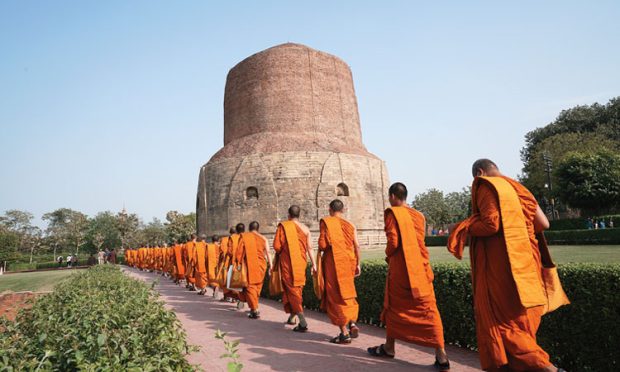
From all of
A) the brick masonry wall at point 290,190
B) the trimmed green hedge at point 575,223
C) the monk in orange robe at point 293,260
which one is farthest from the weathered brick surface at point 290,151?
the monk in orange robe at point 293,260

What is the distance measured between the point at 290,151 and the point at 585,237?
1546 centimetres

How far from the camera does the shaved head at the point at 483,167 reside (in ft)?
10.8

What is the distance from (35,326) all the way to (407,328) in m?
3.16

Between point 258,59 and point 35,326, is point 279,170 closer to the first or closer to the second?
point 258,59

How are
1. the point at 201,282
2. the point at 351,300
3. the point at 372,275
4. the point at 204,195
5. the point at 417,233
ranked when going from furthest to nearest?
1. the point at 204,195
2. the point at 201,282
3. the point at 372,275
4. the point at 351,300
5. the point at 417,233

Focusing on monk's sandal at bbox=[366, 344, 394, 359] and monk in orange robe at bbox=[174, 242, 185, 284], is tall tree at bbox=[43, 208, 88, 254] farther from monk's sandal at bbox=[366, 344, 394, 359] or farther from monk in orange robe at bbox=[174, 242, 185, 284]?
monk's sandal at bbox=[366, 344, 394, 359]

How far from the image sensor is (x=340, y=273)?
484 cm

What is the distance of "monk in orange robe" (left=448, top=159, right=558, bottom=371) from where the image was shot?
9.07 feet

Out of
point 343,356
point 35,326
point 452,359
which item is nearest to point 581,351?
point 452,359

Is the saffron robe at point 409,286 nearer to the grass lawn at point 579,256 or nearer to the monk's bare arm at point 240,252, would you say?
the monk's bare arm at point 240,252

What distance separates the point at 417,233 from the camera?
4129 millimetres

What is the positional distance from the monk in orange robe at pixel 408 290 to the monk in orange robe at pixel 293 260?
183cm

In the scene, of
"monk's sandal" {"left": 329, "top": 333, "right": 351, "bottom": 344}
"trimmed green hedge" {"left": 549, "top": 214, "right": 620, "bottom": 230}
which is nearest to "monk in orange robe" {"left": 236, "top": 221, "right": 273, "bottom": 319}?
"monk's sandal" {"left": 329, "top": 333, "right": 351, "bottom": 344}

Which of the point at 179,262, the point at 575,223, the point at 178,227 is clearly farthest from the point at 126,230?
the point at 575,223
